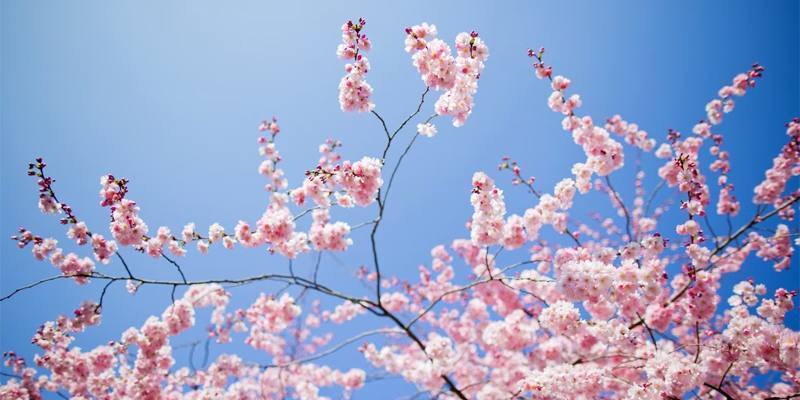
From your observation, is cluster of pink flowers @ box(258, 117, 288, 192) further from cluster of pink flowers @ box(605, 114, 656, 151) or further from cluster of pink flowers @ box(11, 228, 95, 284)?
cluster of pink flowers @ box(605, 114, 656, 151)

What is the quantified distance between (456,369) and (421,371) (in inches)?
165

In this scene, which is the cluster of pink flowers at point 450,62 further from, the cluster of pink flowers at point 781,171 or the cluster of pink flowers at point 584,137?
the cluster of pink flowers at point 781,171

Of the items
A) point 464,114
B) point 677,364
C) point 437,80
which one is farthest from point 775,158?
point 437,80

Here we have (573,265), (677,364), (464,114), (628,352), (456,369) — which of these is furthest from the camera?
(456,369)

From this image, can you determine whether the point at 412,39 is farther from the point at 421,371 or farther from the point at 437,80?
the point at 421,371

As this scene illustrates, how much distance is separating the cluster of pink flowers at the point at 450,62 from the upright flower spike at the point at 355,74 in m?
0.60

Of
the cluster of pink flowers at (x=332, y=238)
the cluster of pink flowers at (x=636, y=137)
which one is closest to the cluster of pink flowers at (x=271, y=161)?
the cluster of pink flowers at (x=332, y=238)

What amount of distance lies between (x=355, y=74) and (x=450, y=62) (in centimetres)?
120

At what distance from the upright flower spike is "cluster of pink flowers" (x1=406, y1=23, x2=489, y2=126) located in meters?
0.60

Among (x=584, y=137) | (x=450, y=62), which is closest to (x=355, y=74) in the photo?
(x=450, y=62)

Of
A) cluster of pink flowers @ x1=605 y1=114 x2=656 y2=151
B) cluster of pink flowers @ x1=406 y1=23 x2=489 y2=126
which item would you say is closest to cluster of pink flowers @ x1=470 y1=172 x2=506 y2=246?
cluster of pink flowers @ x1=406 y1=23 x2=489 y2=126

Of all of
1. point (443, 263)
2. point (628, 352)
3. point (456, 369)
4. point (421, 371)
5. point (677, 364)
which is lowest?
point (677, 364)

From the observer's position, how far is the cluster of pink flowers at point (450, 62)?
14.2ft

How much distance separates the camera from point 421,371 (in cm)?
652
